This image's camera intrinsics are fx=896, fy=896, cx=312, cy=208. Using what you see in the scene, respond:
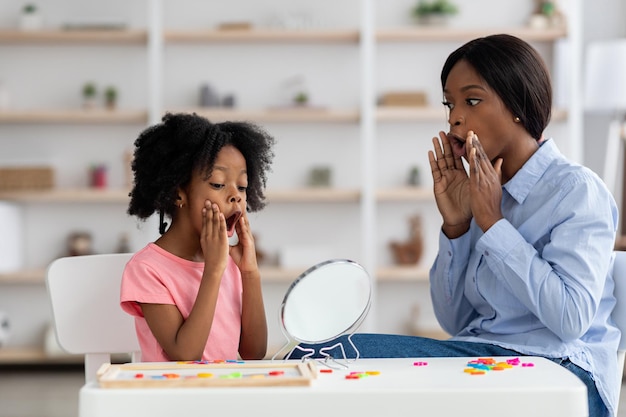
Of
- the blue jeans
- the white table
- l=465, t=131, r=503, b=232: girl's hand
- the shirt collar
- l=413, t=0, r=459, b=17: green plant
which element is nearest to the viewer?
the white table

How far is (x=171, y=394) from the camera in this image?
1142 millimetres

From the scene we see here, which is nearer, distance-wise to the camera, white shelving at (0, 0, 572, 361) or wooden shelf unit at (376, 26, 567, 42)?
wooden shelf unit at (376, 26, 567, 42)

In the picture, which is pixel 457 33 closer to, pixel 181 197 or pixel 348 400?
pixel 181 197

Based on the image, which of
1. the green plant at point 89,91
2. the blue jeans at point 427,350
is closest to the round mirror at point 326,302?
the blue jeans at point 427,350

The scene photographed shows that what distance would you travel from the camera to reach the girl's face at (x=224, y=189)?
1735mm

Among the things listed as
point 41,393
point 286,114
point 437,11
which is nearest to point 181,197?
point 41,393

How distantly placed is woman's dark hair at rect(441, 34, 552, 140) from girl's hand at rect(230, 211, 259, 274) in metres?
0.56

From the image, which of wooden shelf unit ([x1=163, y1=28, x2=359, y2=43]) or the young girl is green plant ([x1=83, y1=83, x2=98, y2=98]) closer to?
wooden shelf unit ([x1=163, y1=28, x2=359, y2=43])

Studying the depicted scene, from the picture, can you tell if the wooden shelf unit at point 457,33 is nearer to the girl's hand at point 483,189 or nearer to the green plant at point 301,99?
the green plant at point 301,99

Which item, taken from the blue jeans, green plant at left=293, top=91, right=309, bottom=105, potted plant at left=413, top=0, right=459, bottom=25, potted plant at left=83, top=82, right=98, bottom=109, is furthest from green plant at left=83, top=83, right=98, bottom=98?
the blue jeans

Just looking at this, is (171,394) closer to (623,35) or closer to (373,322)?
(373,322)

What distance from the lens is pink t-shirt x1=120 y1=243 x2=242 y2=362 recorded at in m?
1.67

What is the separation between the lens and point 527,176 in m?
1.81

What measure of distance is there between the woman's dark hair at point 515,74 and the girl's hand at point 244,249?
0.56 m
